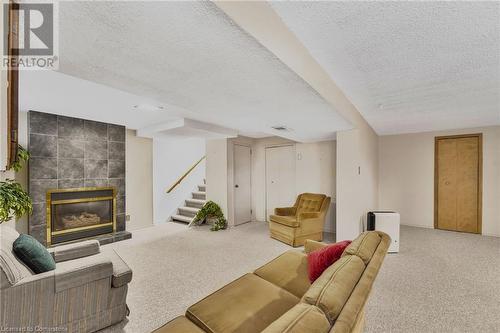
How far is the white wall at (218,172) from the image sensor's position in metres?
5.33

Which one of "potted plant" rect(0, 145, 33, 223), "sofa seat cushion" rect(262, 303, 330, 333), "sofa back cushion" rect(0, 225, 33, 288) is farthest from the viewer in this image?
"potted plant" rect(0, 145, 33, 223)

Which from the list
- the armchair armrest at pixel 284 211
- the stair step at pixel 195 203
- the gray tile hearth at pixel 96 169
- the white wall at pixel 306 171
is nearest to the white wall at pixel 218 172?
the stair step at pixel 195 203

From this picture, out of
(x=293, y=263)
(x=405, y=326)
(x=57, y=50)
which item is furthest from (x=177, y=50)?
(x=405, y=326)

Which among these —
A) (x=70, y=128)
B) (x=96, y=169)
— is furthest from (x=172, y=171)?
Result: (x=70, y=128)

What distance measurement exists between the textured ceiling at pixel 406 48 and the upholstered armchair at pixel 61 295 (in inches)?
92.5

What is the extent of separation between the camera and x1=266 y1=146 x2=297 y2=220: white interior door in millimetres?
5543

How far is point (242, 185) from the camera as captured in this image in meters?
5.70

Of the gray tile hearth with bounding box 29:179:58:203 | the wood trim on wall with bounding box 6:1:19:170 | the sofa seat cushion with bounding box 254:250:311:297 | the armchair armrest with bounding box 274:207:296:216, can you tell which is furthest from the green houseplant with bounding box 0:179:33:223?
the armchair armrest with bounding box 274:207:296:216

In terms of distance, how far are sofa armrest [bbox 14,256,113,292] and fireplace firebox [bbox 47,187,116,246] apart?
2.77 metres

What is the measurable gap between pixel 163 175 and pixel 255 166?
7.98ft

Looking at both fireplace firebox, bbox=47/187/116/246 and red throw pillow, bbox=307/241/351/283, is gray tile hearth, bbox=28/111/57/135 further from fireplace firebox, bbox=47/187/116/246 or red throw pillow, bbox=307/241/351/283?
red throw pillow, bbox=307/241/351/283

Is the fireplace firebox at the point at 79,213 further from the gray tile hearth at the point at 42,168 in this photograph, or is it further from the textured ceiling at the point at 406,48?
the textured ceiling at the point at 406,48

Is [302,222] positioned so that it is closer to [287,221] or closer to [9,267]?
[287,221]

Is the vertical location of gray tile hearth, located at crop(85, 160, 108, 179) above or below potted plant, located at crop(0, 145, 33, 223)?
above
